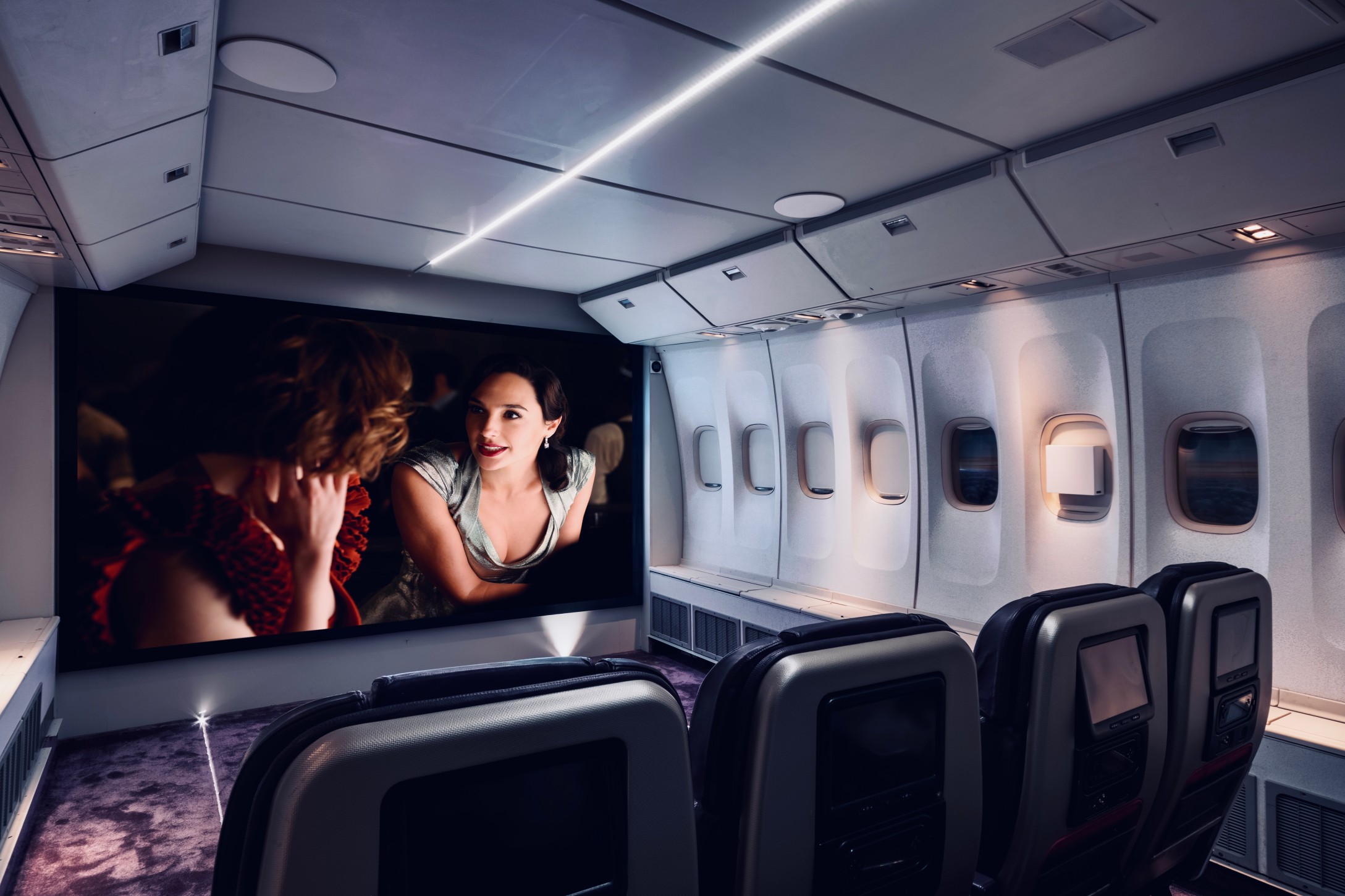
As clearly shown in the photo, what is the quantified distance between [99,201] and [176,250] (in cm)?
172

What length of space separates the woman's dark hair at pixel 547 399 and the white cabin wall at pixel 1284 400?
4.62 meters

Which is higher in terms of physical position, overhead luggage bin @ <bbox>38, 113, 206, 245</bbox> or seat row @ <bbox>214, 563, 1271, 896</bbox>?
overhead luggage bin @ <bbox>38, 113, 206, 245</bbox>

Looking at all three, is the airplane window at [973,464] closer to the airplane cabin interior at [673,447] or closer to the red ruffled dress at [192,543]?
the airplane cabin interior at [673,447]

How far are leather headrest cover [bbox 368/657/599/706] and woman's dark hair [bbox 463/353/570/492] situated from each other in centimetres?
537

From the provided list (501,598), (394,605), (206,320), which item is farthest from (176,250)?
(501,598)

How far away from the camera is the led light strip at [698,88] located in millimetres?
2359

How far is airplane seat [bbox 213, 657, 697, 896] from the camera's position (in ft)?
3.38

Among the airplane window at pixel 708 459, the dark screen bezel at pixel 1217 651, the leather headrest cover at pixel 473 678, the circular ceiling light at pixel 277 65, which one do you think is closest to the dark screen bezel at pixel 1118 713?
the dark screen bezel at pixel 1217 651

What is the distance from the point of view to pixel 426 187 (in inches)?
161

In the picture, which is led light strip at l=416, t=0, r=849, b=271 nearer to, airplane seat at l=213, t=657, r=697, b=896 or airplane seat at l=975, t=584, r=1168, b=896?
airplane seat at l=975, t=584, r=1168, b=896

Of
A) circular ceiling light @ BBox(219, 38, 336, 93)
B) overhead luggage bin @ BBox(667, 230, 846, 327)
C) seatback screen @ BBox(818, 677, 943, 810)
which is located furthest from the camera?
overhead luggage bin @ BBox(667, 230, 846, 327)

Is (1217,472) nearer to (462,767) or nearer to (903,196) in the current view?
(903,196)

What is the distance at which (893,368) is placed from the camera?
5.58 meters

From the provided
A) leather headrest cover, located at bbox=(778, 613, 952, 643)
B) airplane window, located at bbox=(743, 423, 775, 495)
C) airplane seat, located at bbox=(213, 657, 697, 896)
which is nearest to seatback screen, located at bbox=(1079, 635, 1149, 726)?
leather headrest cover, located at bbox=(778, 613, 952, 643)
